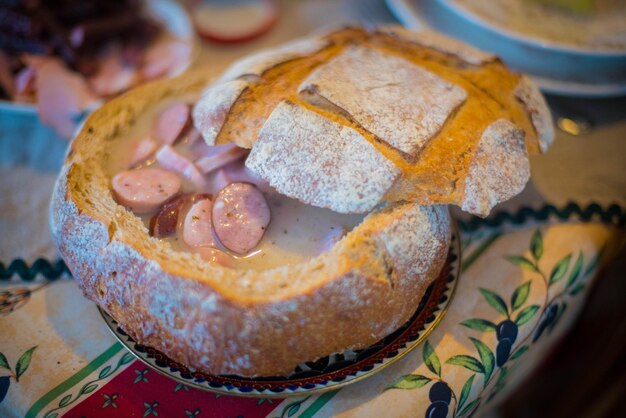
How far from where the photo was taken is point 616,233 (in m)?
1.50

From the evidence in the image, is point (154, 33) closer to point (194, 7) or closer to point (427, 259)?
point (194, 7)

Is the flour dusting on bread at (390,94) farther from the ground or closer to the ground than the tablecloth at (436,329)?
farther from the ground

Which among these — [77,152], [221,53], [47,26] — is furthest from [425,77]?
[47,26]

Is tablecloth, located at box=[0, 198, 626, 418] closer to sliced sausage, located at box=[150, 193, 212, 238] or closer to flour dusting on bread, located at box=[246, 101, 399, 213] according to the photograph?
sliced sausage, located at box=[150, 193, 212, 238]

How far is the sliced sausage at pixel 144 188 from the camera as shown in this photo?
1219mm

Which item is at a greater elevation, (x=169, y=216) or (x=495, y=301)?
(x=169, y=216)

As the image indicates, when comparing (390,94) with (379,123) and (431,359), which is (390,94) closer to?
(379,123)

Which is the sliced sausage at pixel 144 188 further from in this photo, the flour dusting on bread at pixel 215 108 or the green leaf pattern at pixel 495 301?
the green leaf pattern at pixel 495 301

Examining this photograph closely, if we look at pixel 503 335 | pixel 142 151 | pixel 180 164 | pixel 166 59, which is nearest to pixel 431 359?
pixel 503 335

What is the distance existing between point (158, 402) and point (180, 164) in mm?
571

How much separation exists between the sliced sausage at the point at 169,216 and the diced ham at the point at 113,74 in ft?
2.54

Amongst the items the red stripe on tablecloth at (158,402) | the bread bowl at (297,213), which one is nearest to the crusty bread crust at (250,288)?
the bread bowl at (297,213)

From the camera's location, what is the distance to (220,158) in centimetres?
127

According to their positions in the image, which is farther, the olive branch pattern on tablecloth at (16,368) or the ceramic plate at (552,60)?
the ceramic plate at (552,60)
